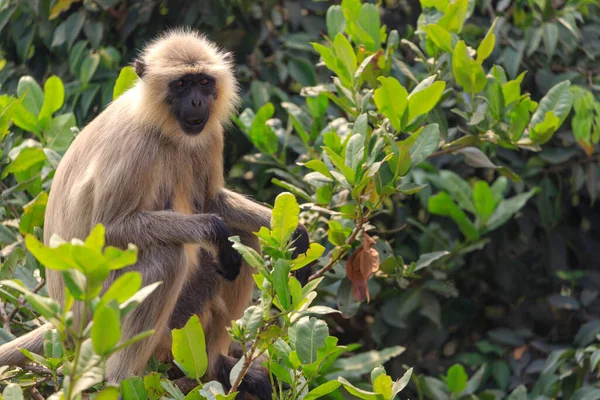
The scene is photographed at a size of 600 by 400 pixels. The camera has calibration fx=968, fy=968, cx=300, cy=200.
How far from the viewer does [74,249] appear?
2.13m

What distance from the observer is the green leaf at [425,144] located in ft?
12.5

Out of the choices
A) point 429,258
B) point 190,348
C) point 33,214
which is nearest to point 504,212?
point 429,258

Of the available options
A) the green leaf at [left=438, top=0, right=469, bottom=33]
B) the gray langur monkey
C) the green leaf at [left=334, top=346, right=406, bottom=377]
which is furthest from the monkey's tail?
the green leaf at [left=438, top=0, right=469, bottom=33]

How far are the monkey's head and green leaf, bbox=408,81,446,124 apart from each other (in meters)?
1.07

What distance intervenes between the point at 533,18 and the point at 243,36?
184cm

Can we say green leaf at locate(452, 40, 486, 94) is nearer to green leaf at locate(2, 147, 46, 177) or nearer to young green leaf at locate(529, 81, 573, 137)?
young green leaf at locate(529, 81, 573, 137)

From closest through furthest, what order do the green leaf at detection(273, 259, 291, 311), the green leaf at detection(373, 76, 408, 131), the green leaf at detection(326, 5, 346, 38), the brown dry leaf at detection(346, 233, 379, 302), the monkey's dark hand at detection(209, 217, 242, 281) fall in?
the green leaf at detection(273, 259, 291, 311) < the green leaf at detection(373, 76, 408, 131) < the brown dry leaf at detection(346, 233, 379, 302) < the monkey's dark hand at detection(209, 217, 242, 281) < the green leaf at detection(326, 5, 346, 38)

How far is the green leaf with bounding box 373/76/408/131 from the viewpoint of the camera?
12.1 ft

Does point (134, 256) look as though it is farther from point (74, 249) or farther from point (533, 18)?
point (533, 18)

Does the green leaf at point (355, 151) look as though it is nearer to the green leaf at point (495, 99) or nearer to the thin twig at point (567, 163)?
the green leaf at point (495, 99)

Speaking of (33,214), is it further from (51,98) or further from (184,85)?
(184,85)

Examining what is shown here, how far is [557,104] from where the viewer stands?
437 centimetres

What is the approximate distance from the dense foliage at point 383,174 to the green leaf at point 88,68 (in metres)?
0.02

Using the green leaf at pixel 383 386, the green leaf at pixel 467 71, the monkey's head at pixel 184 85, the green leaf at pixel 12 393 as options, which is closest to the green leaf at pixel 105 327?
the green leaf at pixel 12 393
